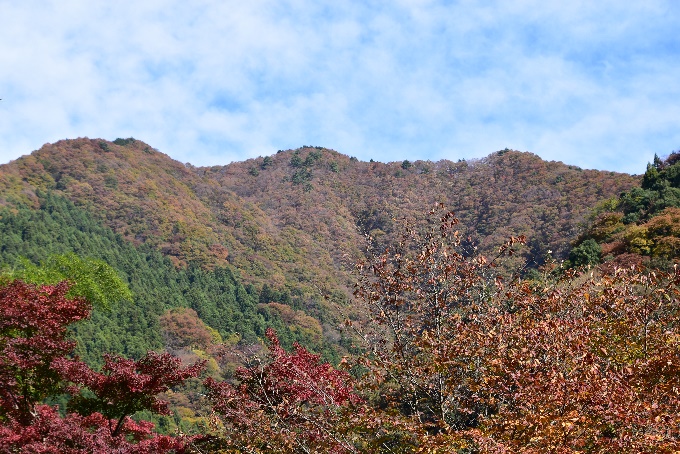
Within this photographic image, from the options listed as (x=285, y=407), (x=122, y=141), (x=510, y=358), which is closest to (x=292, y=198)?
(x=122, y=141)

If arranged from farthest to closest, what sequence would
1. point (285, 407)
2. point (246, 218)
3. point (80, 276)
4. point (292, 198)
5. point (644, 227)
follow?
point (292, 198) → point (246, 218) → point (644, 227) → point (80, 276) → point (285, 407)

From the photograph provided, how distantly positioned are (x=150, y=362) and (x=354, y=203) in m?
73.3

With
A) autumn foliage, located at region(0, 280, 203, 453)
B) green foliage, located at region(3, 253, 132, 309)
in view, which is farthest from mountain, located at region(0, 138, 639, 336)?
autumn foliage, located at region(0, 280, 203, 453)

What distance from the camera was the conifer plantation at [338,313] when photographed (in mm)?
7168

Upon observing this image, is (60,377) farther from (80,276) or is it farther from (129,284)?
(129,284)

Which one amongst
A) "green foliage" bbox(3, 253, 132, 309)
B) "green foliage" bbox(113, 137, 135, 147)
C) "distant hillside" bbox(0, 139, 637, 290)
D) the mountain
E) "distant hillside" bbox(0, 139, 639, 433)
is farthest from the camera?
"green foliage" bbox(113, 137, 135, 147)

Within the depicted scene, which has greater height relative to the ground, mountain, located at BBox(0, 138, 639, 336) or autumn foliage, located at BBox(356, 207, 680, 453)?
mountain, located at BBox(0, 138, 639, 336)

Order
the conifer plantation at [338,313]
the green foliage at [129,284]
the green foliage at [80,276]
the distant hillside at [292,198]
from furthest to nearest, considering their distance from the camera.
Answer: the distant hillside at [292,198] → the green foliage at [129,284] → the green foliage at [80,276] → the conifer plantation at [338,313]

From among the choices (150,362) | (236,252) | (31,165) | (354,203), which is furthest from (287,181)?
(150,362)

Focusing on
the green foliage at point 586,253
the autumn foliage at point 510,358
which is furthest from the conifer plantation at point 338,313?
the green foliage at point 586,253

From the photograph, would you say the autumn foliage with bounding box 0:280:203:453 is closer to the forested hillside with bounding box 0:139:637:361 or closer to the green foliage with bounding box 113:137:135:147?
the forested hillside with bounding box 0:139:637:361

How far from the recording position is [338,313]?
25.0 m

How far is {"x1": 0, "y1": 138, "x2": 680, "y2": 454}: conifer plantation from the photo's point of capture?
282 inches

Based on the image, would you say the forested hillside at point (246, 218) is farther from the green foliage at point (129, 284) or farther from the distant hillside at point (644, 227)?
the distant hillside at point (644, 227)
